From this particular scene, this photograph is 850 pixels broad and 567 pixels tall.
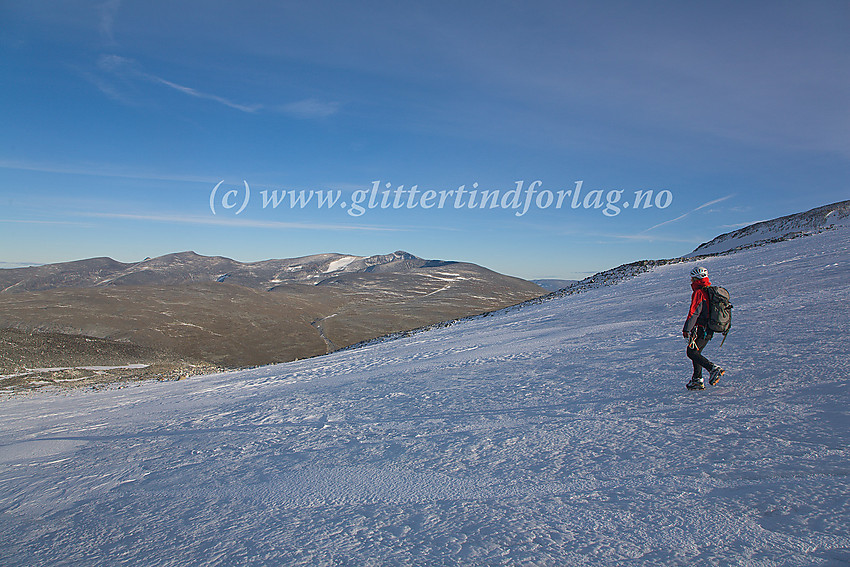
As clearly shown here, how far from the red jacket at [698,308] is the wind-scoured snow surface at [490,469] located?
1.14 meters

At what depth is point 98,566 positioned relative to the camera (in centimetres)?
432

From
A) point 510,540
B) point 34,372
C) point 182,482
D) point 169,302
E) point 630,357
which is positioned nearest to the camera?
point 510,540

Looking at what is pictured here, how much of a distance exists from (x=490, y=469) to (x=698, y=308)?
4387 millimetres

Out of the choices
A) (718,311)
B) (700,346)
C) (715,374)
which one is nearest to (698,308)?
(718,311)

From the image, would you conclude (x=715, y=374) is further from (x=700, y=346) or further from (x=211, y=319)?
(x=211, y=319)

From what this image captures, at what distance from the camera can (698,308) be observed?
7.32 meters

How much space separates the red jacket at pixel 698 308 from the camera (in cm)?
728

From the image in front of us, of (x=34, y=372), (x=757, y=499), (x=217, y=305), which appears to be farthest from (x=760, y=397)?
(x=217, y=305)

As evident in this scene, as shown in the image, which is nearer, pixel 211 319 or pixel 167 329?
pixel 167 329

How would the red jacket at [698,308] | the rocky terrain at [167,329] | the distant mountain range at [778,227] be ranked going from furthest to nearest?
the distant mountain range at [778,227] < the rocky terrain at [167,329] < the red jacket at [698,308]

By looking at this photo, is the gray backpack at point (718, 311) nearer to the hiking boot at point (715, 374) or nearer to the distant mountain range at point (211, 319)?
the hiking boot at point (715, 374)

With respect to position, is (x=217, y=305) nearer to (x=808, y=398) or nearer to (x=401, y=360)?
(x=401, y=360)

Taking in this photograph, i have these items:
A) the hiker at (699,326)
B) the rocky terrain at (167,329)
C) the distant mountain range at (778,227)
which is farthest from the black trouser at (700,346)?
the distant mountain range at (778,227)

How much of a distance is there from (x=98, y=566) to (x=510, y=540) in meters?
3.87
